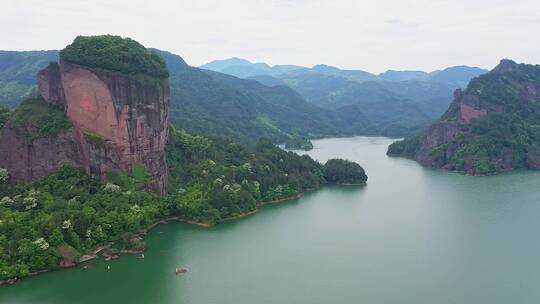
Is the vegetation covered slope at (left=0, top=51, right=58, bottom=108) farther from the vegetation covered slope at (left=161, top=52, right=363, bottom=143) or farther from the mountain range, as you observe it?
the vegetation covered slope at (left=161, top=52, right=363, bottom=143)

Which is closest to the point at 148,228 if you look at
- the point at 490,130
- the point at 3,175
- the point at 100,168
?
the point at 100,168

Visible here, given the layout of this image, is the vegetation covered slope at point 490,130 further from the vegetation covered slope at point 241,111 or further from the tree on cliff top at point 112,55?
the tree on cliff top at point 112,55

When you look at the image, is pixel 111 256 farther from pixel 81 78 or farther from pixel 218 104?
pixel 218 104

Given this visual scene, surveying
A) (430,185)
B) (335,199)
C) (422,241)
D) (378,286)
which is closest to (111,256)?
(378,286)

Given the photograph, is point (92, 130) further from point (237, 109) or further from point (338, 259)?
point (237, 109)

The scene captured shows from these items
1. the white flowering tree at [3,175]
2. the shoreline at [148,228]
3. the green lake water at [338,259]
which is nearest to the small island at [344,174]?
the shoreline at [148,228]

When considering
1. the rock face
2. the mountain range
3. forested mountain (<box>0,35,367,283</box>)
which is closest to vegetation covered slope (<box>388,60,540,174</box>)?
forested mountain (<box>0,35,367,283</box>)
